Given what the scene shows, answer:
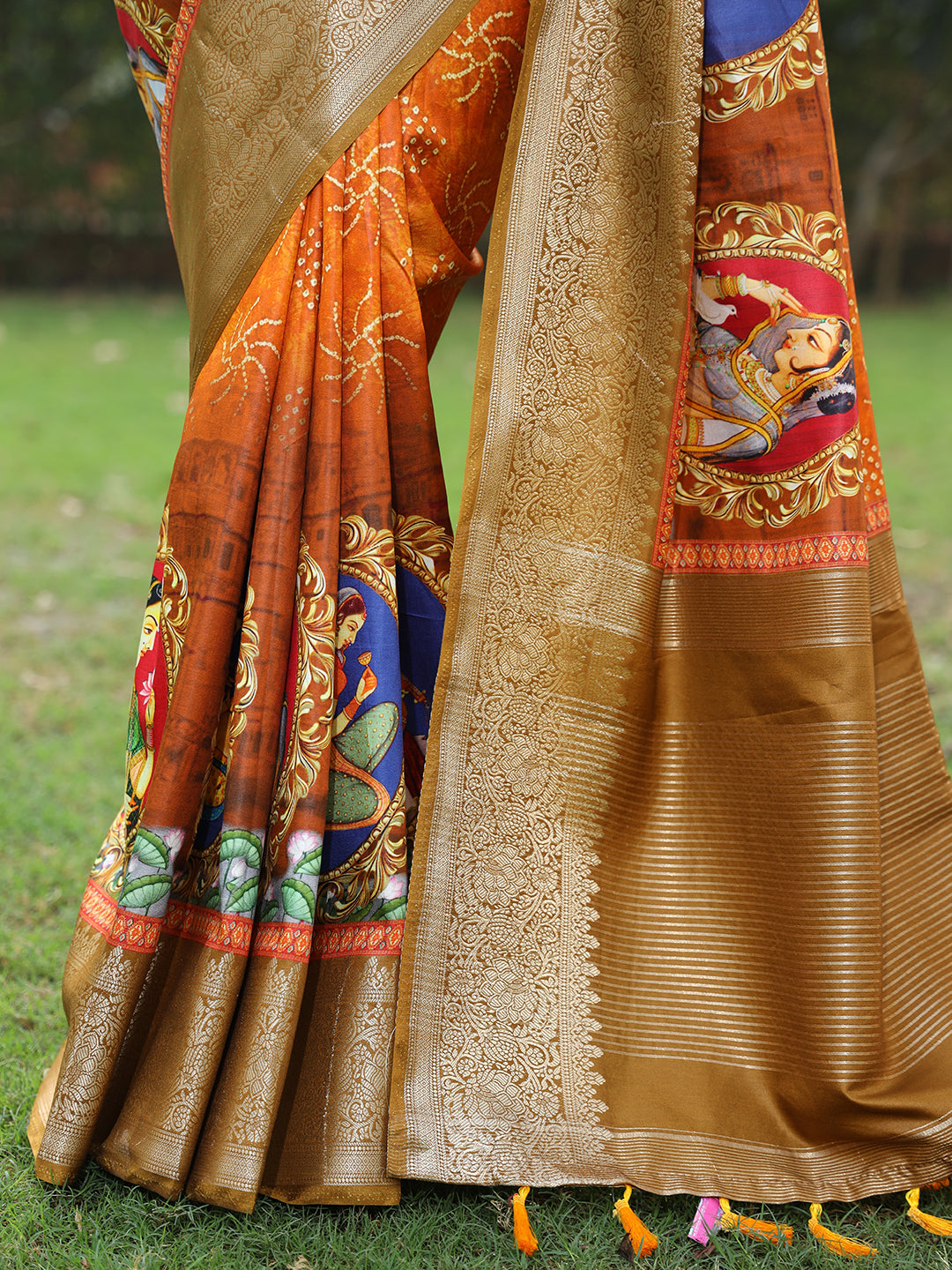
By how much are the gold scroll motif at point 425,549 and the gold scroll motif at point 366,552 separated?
0.18ft

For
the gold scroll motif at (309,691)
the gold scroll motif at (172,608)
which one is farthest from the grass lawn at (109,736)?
the gold scroll motif at (172,608)

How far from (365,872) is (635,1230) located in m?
0.55

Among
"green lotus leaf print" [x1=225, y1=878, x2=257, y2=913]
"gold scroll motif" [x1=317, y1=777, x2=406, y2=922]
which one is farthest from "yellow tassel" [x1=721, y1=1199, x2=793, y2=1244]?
"green lotus leaf print" [x1=225, y1=878, x2=257, y2=913]

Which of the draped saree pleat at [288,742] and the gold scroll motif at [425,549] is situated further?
the gold scroll motif at [425,549]

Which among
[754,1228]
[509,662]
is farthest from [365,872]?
[754,1228]

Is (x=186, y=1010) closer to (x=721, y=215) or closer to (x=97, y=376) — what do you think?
(x=721, y=215)

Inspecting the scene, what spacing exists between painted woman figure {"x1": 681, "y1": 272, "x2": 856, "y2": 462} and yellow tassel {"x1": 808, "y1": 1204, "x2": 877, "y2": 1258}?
0.99 meters

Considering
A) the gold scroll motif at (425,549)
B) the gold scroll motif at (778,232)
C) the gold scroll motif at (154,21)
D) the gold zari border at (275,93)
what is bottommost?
the gold scroll motif at (425,549)

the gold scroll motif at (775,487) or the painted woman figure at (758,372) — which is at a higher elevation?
the painted woman figure at (758,372)

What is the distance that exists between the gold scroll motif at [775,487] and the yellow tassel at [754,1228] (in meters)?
0.89

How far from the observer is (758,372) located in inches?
61.2

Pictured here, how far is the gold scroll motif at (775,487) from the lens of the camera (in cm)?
155

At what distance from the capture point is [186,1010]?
4.78 feet

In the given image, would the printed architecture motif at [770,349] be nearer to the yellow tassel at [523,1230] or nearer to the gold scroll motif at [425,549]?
the gold scroll motif at [425,549]
